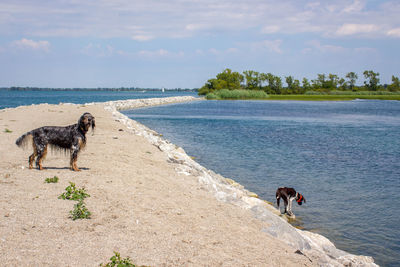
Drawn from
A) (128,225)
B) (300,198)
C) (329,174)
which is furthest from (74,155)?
(329,174)

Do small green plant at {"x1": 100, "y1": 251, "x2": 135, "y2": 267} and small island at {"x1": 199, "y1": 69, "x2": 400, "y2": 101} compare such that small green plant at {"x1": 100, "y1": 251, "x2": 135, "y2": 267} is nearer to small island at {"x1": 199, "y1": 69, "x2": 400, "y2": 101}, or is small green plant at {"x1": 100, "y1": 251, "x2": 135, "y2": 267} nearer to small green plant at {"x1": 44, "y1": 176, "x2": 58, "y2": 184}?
small green plant at {"x1": 44, "y1": 176, "x2": 58, "y2": 184}

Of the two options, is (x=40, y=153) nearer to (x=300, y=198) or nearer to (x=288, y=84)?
(x=300, y=198)

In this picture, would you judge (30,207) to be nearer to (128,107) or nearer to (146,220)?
(146,220)

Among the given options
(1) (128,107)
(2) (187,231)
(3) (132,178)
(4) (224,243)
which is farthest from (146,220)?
(1) (128,107)

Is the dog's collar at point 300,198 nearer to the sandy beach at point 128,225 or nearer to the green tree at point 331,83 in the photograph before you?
the sandy beach at point 128,225

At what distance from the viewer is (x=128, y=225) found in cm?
684

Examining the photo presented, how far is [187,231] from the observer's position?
697 centimetres

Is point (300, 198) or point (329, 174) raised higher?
point (300, 198)

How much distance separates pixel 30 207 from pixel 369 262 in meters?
7.01

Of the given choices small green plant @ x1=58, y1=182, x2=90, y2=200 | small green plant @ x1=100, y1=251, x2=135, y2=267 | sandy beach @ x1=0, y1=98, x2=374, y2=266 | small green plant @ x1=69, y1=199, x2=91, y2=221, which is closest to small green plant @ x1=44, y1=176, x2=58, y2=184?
sandy beach @ x1=0, y1=98, x2=374, y2=266

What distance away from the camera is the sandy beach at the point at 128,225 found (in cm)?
573

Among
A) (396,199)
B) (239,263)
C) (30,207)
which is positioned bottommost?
(396,199)

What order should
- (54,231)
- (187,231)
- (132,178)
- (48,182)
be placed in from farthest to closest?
(132,178), (48,182), (187,231), (54,231)

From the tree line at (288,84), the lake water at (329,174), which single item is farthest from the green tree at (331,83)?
the lake water at (329,174)
